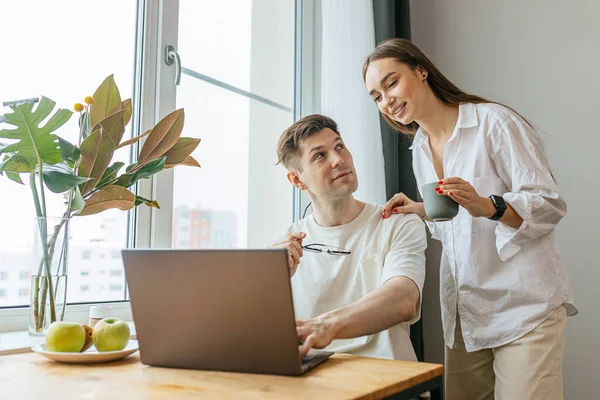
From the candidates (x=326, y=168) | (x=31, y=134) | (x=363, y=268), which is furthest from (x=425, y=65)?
(x=31, y=134)

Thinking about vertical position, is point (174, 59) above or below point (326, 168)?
above

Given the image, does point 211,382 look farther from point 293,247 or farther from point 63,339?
point 293,247

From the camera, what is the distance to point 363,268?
5.34 feet

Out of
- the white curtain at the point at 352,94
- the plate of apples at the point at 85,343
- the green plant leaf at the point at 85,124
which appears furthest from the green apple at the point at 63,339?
the white curtain at the point at 352,94

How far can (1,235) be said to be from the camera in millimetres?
1319

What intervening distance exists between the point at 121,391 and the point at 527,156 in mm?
1159

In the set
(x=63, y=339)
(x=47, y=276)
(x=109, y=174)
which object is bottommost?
(x=63, y=339)

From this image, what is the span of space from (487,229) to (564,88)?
1047 millimetres

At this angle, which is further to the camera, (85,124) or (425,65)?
(425,65)

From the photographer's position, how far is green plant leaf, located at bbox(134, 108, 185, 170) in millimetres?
1459

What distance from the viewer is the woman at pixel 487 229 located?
4.87 ft

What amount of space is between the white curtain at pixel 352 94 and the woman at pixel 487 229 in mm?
411

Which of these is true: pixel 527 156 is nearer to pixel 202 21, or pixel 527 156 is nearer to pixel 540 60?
pixel 540 60

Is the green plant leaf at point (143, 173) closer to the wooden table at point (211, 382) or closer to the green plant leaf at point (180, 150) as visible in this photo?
the green plant leaf at point (180, 150)
